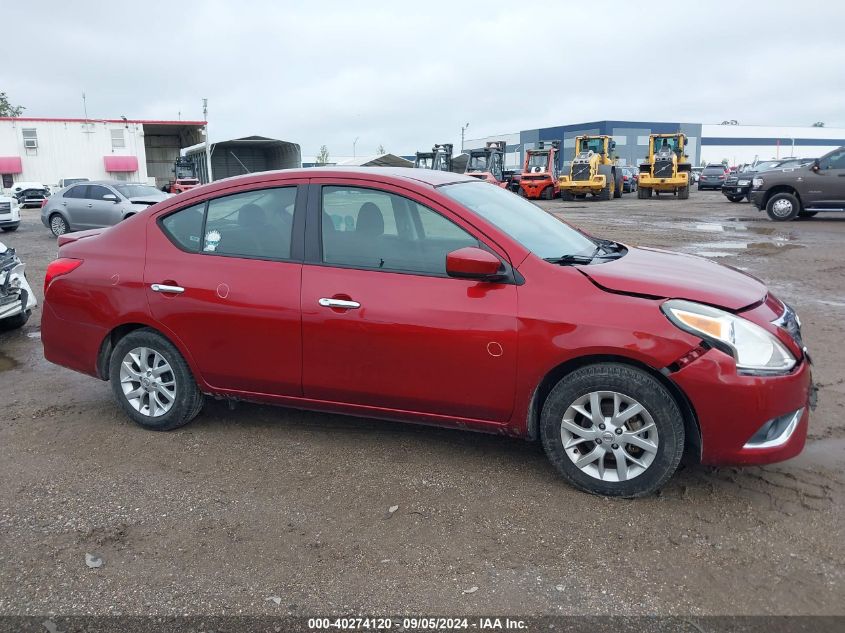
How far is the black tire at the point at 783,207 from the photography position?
18.0 metres

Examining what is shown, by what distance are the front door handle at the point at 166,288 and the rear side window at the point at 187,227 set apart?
25 cm

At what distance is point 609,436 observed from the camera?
11.2 ft

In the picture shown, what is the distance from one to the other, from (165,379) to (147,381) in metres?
0.12

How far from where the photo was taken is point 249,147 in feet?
97.7

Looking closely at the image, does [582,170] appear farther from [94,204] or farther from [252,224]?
[252,224]

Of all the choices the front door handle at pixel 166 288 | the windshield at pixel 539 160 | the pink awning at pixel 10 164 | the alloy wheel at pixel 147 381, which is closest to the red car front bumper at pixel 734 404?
the front door handle at pixel 166 288

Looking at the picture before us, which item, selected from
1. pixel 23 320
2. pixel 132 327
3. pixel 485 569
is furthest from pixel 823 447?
pixel 23 320

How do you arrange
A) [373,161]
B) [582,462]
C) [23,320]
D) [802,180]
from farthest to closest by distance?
1. [373,161]
2. [802,180]
3. [23,320]
4. [582,462]

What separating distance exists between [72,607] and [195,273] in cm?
203

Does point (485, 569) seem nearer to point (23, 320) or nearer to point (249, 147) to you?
point (23, 320)

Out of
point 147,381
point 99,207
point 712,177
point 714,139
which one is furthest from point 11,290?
point 714,139

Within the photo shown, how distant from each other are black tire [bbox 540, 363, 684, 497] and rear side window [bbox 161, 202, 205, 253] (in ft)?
7.78

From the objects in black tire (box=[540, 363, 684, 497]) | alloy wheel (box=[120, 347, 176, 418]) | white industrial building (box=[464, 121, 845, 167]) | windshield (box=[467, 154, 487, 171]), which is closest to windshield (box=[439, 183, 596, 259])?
black tire (box=[540, 363, 684, 497])

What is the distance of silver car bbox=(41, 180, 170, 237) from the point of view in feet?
55.6
